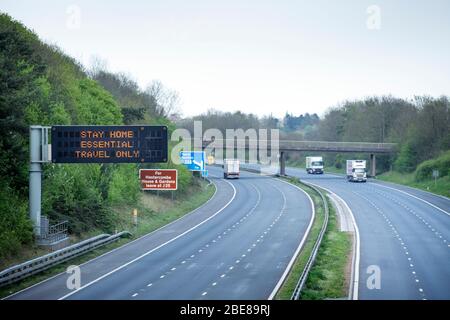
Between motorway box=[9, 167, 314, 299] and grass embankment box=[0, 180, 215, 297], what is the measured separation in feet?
3.03

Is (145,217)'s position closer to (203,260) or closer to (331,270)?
(203,260)

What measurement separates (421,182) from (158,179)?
51360mm

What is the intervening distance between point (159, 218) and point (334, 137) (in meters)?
110

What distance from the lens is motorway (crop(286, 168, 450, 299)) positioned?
32781 millimetres

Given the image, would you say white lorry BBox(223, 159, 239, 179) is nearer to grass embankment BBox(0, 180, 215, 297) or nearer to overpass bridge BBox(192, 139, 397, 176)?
overpass bridge BBox(192, 139, 397, 176)

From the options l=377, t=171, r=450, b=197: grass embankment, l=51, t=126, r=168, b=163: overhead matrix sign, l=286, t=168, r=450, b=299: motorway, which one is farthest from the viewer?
l=377, t=171, r=450, b=197: grass embankment

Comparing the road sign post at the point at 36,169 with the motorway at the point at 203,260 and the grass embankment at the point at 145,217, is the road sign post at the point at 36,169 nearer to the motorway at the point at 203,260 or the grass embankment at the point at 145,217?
the grass embankment at the point at 145,217

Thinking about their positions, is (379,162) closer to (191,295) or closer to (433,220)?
(433,220)

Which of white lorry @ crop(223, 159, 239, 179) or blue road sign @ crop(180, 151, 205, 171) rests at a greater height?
blue road sign @ crop(180, 151, 205, 171)

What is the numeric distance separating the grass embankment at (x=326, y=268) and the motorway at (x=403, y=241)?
3.50 feet

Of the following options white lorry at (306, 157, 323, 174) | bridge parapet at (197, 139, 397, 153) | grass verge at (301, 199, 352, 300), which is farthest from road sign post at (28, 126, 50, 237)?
white lorry at (306, 157, 323, 174)

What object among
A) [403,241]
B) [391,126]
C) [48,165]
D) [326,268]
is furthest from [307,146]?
[326,268]

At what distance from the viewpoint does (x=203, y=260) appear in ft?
133

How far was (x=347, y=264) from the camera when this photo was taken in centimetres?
3984
